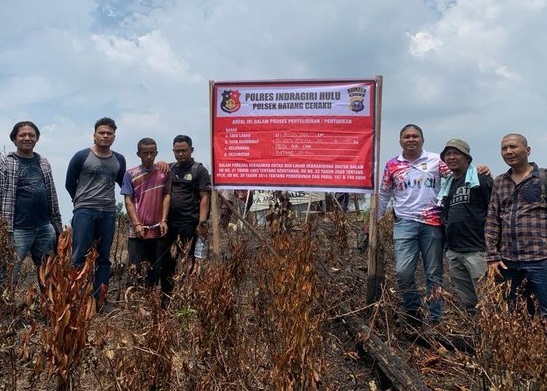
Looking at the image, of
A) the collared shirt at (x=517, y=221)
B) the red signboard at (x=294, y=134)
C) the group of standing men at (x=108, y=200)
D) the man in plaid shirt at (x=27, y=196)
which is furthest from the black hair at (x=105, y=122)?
the collared shirt at (x=517, y=221)

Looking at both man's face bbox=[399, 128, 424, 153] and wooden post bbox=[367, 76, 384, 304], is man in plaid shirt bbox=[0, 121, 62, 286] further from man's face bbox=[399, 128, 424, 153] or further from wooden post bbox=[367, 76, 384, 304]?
man's face bbox=[399, 128, 424, 153]

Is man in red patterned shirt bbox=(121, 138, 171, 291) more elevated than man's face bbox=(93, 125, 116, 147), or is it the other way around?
man's face bbox=(93, 125, 116, 147)

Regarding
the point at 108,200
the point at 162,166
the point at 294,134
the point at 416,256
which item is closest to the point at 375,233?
the point at 416,256

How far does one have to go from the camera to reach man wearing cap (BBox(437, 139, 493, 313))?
4219 millimetres

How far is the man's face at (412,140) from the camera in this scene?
4586 millimetres

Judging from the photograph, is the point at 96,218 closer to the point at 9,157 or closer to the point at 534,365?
the point at 9,157

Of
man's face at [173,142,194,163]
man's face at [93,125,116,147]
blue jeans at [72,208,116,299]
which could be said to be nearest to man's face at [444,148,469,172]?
man's face at [173,142,194,163]

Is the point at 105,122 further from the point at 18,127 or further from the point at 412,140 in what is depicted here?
the point at 412,140

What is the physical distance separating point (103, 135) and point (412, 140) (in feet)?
9.17

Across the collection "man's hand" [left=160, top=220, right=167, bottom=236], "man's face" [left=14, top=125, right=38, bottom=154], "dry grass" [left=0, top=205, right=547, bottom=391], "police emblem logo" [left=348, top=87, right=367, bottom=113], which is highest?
"police emblem logo" [left=348, top=87, right=367, bottom=113]

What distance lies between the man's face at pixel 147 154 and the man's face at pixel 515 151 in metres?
3.07

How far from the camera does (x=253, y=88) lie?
5023mm

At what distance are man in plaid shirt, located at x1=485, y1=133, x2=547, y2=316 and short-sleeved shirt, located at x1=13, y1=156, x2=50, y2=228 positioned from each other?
12.2 feet

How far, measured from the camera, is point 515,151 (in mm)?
3631
